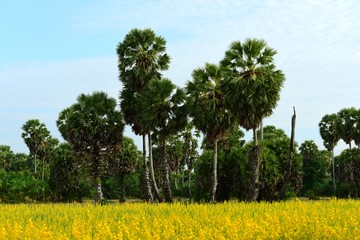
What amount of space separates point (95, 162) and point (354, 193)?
39568 mm

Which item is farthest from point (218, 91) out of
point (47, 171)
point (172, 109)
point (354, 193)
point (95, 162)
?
point (47, 171)

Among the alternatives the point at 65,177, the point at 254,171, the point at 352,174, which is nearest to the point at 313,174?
the point at 352,174

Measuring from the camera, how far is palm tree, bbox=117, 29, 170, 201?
50.6 m

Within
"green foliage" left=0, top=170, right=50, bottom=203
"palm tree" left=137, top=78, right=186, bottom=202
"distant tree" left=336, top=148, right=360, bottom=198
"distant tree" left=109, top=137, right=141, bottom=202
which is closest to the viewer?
"palm tree" left=137, top=78, right=186, bottom=202

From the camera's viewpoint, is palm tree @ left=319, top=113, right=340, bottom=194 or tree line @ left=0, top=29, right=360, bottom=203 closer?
tree line @ left=0, top=29, right=360, bottom=203

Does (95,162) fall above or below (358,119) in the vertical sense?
below

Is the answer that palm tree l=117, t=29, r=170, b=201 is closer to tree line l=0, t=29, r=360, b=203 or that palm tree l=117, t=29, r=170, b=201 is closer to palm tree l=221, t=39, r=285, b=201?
tree line l=0, t=29, r=360, b=203

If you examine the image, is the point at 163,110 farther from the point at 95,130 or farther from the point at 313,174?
the point at 313,174

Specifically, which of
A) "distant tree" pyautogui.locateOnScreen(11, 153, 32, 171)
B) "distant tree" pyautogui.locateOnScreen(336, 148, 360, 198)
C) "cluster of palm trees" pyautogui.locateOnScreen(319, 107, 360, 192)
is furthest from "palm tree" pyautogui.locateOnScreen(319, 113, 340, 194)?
"distant tree" pyautogui.locateOnScreen(11, 153, 32, 171)

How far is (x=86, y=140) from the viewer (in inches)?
2084

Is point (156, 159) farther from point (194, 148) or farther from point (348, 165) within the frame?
point (348, 165)

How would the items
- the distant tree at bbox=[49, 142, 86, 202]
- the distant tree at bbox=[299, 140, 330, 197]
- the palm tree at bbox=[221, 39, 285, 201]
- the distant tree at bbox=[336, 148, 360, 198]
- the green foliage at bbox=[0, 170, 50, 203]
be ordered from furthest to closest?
1. the distant tree at bbox=[299, 140, 330, 197]
2. the distant tree at bbox=[336, 148, 360, 198]
3. the green foliage at bbox=[0, 170, 50, 203]
4. the distant tree at bbox=[49, 142, 86, 202]
5. the palm tree at bbox=[221, 39, 285, 201]

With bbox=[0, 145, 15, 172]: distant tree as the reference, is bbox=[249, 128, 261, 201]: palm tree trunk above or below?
below

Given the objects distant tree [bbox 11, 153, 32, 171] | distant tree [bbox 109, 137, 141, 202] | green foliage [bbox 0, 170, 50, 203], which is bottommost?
green foliage [bbox 0, 170, 50, 203]
